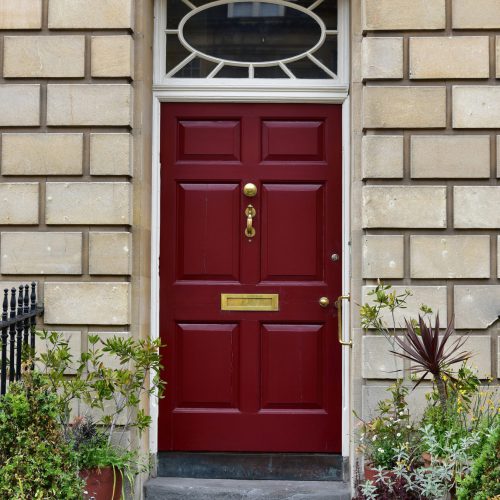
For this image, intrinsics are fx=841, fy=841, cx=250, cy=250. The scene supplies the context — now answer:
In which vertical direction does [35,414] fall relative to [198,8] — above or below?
→ below

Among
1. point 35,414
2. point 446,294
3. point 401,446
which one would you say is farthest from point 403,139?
point 35,414

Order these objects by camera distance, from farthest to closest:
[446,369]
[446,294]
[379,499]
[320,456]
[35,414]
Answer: [320,456]
[446,294]
[446,369]
[379,499]
[35,414]

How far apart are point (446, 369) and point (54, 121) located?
3.05 metres

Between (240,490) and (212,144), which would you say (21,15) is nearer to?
(212,144)

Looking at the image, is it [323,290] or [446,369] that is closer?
[446,369]

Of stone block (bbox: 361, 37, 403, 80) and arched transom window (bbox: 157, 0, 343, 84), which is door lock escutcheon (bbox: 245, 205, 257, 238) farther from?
stone block (bbox: 361, 37, 403, 80)

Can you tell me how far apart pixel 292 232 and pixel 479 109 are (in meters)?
1.54

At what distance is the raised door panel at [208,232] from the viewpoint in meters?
6.08

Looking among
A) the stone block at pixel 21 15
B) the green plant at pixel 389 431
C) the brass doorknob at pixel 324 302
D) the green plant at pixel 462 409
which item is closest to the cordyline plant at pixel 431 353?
the green plant at pixel 462 409

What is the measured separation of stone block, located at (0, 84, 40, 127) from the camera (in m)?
5.73

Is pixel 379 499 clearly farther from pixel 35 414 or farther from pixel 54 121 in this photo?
pixel 54 121

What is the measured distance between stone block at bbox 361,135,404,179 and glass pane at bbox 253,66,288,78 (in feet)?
3.12

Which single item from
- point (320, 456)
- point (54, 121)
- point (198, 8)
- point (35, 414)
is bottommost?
point (320, 456)

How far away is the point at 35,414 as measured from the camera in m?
4.49
